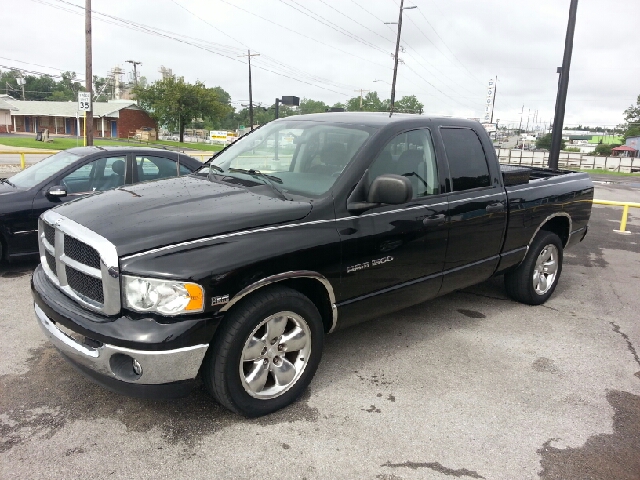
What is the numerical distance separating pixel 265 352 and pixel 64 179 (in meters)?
4.37

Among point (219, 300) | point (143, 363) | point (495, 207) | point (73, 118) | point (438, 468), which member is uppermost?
point (73, 118)

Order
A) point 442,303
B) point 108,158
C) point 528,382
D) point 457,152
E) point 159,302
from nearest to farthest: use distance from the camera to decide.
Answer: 1. point 159,302
2. point 528,382
3. point 457,152
4. point 442,303
5. point 108,158

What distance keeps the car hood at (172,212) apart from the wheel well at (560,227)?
343 centimetres

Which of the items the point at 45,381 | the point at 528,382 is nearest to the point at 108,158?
the point at 45,381

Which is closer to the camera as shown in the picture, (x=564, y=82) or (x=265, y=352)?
(x=265, y=352)

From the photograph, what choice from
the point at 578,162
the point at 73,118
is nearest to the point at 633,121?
the point at 578,162

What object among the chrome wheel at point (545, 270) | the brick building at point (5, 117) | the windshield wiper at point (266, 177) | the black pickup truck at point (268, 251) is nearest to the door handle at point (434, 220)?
the black pickup truck at point (268, 251)

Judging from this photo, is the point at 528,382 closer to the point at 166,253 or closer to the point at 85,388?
the point at 166,253

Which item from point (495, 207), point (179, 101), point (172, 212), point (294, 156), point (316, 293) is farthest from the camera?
point (179, 101)

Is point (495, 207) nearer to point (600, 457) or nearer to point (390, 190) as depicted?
point (390, 190)

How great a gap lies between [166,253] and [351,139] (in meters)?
1.72

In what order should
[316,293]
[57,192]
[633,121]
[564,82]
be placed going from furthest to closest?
[633,121]
[564,82]
[57,192]
[316,293]

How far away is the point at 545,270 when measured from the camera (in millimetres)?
5664

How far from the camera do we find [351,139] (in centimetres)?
384
